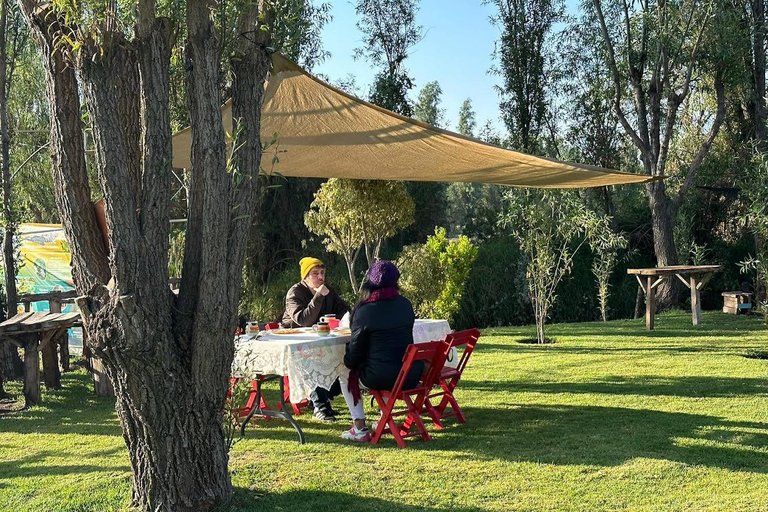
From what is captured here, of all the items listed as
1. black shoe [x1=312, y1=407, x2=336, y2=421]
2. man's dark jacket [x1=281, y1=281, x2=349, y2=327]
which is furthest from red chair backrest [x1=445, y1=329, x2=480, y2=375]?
man's dark jacket [x1=281, y1=281, x2=349, y2=327]

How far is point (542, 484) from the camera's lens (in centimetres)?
396

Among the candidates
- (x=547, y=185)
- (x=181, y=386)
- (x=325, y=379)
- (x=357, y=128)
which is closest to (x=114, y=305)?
(x=181, y=386)

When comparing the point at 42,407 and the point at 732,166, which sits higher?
the point at 732,166

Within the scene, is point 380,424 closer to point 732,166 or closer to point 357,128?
point 357,128

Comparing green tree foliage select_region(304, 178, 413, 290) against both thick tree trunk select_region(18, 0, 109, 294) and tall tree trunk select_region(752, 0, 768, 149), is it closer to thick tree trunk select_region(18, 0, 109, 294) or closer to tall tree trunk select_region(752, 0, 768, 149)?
thick tree trunk select_region(18, 0, 109, 294)

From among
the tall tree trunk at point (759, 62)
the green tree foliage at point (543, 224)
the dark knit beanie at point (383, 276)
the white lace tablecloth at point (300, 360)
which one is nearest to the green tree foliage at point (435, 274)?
the green tree foliage at point (543, 224)

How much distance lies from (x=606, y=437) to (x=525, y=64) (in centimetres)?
1223

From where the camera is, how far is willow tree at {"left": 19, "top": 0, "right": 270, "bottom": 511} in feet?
10.7

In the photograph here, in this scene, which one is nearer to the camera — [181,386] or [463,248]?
[181,386]

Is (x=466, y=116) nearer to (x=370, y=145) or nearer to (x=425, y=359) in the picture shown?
(x=370, y=145)

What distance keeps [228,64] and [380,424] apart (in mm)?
2403

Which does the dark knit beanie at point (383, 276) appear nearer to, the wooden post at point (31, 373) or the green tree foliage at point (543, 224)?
the wooden post at point (31, 373)

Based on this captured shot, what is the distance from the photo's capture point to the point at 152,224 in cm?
337

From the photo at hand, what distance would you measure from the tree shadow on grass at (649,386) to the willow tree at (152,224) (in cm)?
364
